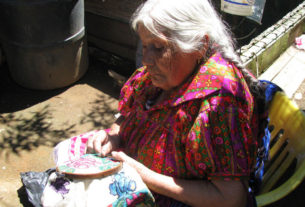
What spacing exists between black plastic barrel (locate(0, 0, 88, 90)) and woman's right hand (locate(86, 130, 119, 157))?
2.33 metres

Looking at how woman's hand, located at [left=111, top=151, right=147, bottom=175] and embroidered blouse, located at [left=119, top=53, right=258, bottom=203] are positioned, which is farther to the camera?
woman's hand, located at [left=111, top=151, right=147, bottom=175]

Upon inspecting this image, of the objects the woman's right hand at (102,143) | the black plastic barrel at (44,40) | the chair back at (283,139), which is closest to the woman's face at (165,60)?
the woman's right hand at (102,143)

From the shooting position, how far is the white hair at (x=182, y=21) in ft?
5.05

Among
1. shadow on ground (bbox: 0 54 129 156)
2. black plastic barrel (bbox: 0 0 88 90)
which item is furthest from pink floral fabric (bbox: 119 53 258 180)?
black plastic barrel (bbox: 0 0 88 90)

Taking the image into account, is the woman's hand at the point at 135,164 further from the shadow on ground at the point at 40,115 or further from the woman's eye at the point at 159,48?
the shadow on ground at the point at 40,115

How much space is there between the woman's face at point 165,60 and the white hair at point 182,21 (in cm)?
4

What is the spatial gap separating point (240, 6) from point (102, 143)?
248 cm

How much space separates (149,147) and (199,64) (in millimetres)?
551

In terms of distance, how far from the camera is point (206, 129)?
150 centimetres

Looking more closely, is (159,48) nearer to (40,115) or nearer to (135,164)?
(135,164)

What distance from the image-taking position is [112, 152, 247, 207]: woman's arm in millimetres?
1498

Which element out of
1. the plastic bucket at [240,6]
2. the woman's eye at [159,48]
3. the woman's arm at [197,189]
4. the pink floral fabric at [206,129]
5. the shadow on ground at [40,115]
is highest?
the plastic bucket at [240,6]

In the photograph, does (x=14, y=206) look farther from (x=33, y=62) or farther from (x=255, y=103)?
(x=255, y=103)

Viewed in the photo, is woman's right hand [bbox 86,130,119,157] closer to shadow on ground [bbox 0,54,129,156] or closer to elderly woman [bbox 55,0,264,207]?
elderly woman [bbox 55,0,264,207]
